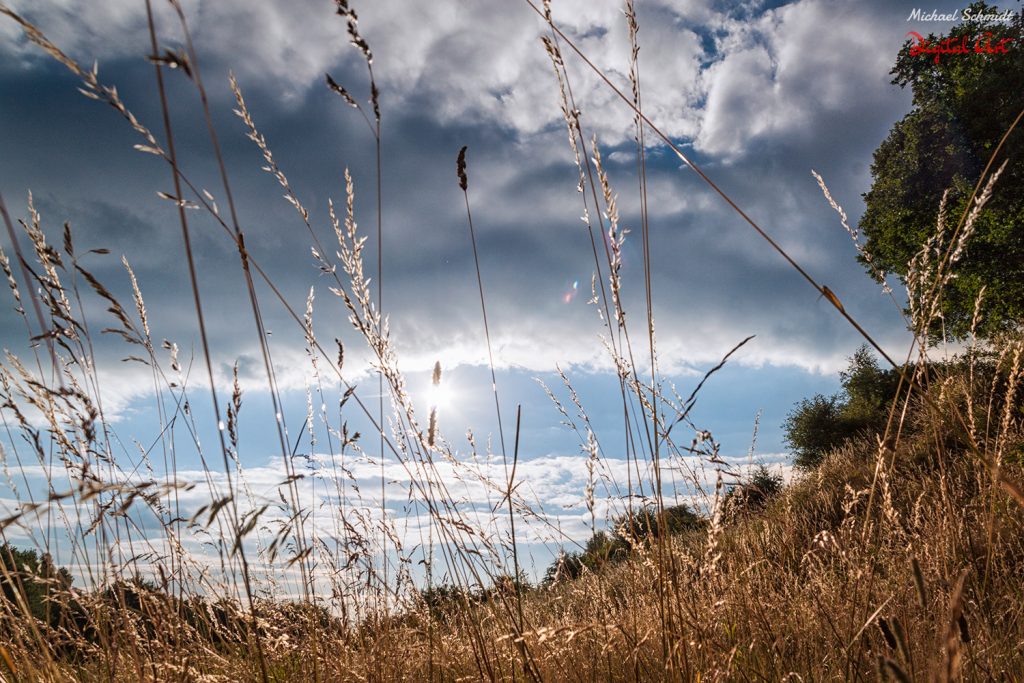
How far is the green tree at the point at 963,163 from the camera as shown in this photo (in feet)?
46.7

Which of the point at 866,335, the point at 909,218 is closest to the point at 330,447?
the point at 866,335

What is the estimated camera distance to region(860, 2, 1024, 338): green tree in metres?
14.2

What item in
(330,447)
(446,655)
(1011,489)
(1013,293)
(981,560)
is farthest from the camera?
(1013,293)

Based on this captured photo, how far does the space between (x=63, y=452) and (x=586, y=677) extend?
194 centimetres

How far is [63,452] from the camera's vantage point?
211 cm

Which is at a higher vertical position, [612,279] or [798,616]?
[612,279]

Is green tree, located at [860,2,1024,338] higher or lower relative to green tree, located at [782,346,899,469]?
higher

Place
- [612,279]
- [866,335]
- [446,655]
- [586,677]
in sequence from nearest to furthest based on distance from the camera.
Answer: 1. [866,335]
2. [612,279]
3. [586,677]
4. [446,655]

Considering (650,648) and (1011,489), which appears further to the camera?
(650,648)

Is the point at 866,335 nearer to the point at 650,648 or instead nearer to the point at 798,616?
the point at 650,648

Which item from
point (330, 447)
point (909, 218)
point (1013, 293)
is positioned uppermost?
point (909, 218)

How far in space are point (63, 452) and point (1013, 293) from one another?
18246 millimetres

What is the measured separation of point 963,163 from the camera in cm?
1489

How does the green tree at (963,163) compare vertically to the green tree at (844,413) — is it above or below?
above
